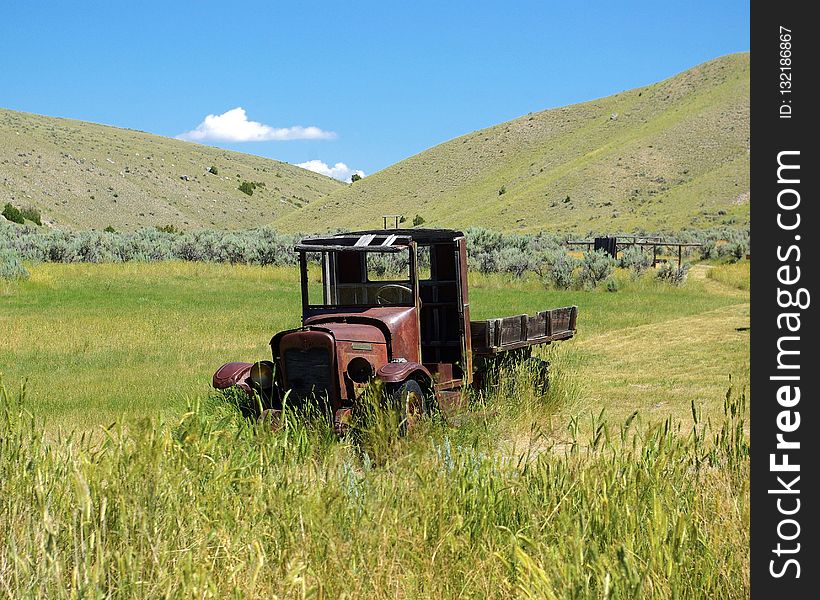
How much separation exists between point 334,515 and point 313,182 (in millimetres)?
156229

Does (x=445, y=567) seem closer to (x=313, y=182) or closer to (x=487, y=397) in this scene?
(x=487, y=397)

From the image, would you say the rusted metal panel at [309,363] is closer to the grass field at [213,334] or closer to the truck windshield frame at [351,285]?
the truck windshield frame at [351,285]

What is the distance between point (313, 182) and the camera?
158500 mm

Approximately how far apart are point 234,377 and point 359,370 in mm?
1752

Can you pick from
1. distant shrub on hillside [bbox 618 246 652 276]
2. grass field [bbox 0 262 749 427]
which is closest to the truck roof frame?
grass field [bbox 0 262 749 427]

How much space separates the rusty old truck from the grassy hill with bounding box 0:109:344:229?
257 feet

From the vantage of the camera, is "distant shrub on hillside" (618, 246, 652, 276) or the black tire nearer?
the black tire

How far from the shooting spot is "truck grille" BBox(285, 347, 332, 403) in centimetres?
853

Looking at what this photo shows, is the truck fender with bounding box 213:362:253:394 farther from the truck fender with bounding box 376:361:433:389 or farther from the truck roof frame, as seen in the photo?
the truck fender with bounding box 376:361:433:389

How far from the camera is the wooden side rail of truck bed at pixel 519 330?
33.8ft

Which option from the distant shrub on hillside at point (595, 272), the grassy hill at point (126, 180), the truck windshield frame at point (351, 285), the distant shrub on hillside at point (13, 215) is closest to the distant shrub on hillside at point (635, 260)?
the distant shrub on hillside at point (595, 272)

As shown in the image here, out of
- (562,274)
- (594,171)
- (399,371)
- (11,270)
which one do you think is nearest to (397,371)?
(399,371)

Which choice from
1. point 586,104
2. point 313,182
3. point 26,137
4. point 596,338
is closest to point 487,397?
point 596,338

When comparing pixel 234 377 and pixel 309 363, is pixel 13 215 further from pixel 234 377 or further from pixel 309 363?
pixel 309 363
